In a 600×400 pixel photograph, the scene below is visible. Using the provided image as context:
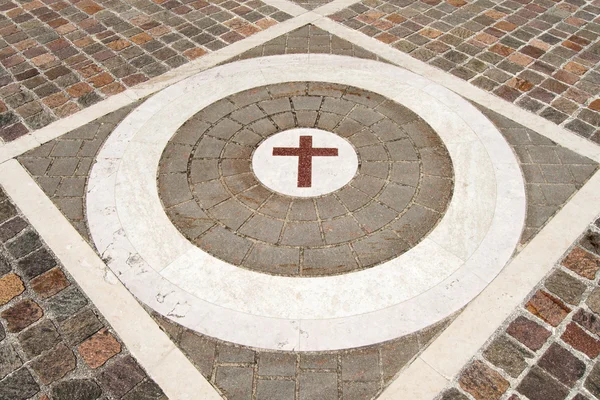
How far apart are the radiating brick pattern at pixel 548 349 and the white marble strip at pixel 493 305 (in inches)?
2.8

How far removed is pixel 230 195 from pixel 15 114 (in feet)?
10.2

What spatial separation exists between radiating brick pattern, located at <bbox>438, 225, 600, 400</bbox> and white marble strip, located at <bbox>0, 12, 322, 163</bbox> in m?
4.97

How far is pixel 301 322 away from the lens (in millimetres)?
4359

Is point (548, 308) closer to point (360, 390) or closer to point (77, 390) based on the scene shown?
point (360, 390)

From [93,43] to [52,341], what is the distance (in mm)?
4878

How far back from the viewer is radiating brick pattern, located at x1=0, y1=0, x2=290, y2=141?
6.70 m

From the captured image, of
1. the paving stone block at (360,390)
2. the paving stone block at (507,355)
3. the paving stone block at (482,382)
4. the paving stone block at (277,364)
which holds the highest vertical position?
the paving stone block at (507,355)

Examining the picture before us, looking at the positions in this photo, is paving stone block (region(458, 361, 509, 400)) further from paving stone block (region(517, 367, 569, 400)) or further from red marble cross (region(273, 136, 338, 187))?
red marble cross (region(273, 136, 338, 187))

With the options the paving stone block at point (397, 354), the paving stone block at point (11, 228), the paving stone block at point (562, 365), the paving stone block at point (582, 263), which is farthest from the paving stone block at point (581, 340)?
the paving stone block at point (11, 228)

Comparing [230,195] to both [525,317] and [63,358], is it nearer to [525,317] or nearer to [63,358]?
[63,358]

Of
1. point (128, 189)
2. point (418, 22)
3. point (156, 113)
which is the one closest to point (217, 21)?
point (156, 113)

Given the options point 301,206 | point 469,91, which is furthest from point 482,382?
point 469,91

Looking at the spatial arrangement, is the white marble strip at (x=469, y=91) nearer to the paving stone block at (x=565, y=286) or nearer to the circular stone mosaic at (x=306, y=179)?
the circular stone mosaic at (x=306, y=179)

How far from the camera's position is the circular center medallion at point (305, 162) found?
554cm
